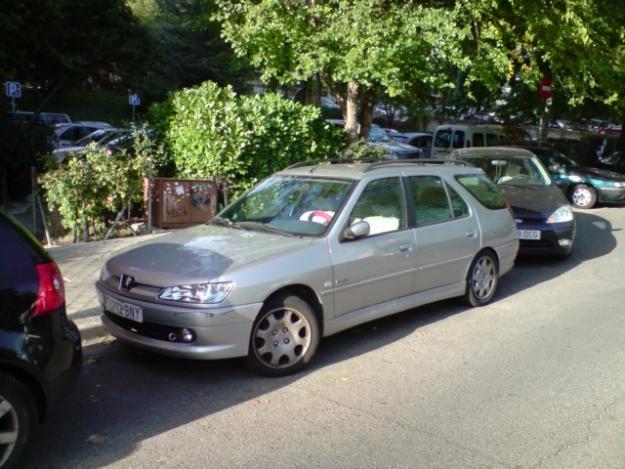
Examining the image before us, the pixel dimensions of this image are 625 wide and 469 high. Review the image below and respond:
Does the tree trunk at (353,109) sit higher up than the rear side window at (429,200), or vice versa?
the tree trunk at (353,109)

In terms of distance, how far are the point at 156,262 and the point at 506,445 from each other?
275 centimetres

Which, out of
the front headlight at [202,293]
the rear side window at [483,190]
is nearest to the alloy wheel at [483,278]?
the rear side window at [483,190]

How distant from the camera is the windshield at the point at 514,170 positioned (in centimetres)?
1068

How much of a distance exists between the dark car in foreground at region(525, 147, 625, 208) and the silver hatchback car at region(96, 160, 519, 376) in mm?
10377

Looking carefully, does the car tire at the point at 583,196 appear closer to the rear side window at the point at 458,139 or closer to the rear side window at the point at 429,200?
A: the rear side window at the point at 458,139

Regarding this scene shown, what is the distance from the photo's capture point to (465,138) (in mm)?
19516

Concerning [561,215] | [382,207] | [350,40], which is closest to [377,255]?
[382,207]

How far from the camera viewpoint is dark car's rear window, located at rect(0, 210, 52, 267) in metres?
3.50

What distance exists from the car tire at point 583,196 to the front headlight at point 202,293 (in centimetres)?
1400

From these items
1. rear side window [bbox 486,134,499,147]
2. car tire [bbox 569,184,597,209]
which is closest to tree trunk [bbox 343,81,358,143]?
car tire [bbox 569,184,597,209]

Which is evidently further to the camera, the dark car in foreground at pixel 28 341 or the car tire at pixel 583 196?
the car tire at pixel 583 196

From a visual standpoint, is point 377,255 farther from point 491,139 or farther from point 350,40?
point 491,139

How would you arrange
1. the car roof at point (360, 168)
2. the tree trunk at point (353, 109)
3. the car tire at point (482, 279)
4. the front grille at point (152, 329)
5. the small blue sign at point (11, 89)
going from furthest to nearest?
the small blue sign at point (11, 89), the tree trunk at point (353, 109), the car tire at point (482, 279), the car roof at point (360, 168), the front grille at point (152, 329)

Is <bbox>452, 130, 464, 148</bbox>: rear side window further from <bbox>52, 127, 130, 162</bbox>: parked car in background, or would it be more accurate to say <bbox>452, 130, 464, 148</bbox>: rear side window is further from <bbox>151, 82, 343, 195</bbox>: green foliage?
<bbox>52, 127, 130, 162</bbox>: parked car in background
